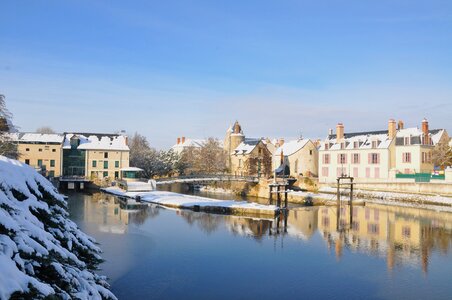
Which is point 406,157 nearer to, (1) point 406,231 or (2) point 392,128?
(2) point 392,128

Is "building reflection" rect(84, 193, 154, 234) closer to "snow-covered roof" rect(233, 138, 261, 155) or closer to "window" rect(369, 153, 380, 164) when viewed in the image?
"snow-covered roof" rect(233, 138, 261, 155)

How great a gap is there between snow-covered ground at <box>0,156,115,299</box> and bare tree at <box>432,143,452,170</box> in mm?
41143

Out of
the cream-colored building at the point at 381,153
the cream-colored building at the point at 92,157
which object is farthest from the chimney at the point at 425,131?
the cream-colored building at the point at 92,157

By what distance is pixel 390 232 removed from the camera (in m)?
24.2

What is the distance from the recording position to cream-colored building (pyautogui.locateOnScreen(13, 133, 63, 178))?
4819 centimetres

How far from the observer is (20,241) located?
24.7ft

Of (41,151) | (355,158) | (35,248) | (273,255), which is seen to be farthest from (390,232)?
(41,151)

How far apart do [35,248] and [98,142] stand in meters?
46.8

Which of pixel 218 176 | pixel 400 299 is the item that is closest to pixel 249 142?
pixel 218 176

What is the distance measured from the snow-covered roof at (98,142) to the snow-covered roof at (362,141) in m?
26.1

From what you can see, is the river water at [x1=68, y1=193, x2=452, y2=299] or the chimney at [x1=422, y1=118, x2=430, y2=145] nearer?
the river water at [x1=68, y1=193, x2=452, y2=299]

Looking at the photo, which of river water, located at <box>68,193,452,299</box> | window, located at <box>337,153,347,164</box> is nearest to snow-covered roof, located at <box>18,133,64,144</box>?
river water, located at <box>68,193,452,299</box>

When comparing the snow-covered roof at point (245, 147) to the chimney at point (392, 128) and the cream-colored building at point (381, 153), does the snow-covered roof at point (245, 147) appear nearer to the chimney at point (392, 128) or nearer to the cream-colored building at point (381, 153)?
the cream-colored building at point (381, 153)

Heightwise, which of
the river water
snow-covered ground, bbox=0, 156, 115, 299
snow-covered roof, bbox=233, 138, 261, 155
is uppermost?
snow-covered roof, bbox=233, 138, 261, 155
